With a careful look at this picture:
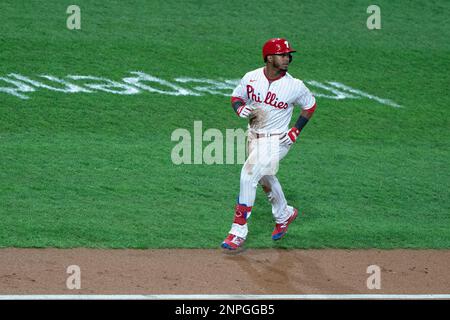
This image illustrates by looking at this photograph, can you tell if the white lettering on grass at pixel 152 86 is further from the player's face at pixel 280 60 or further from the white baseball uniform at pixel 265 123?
the player's face at pixel 280 60

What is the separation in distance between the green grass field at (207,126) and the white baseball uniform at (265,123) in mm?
660

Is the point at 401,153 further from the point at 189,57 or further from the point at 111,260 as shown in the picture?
the point at 111,260

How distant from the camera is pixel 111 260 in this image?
7.88m

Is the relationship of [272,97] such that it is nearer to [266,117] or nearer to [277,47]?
[266,117]

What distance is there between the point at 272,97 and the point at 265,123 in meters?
0.27

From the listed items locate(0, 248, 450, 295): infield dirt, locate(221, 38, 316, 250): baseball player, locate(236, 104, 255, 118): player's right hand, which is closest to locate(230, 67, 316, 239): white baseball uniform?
locate(221, 38, 316, 250): baseball player

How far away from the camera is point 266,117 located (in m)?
8.30

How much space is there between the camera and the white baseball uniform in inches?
323

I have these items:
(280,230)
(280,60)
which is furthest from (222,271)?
(280,60)

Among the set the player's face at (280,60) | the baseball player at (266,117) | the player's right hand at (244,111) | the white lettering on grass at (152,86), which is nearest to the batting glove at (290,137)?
the baseball player at (266,117)

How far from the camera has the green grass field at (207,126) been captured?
9023 mm

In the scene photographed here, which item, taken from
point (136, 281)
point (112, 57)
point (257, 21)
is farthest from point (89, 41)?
point (136, 281)

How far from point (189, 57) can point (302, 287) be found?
699 centimetres

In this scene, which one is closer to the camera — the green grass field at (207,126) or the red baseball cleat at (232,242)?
the red baseball cleat at (232,242)
